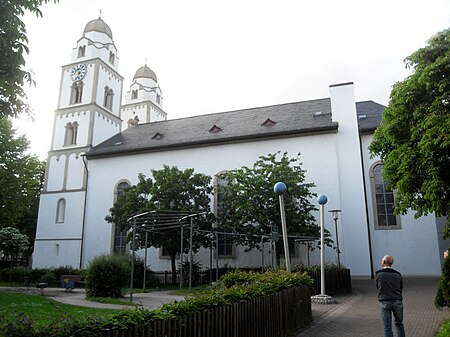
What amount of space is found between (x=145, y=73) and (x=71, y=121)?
63.9 feet

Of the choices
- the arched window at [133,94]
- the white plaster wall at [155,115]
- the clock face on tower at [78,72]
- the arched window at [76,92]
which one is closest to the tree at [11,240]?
the arched window at [76,92]

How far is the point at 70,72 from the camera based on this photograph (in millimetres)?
35969

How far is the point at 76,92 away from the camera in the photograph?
35.4m

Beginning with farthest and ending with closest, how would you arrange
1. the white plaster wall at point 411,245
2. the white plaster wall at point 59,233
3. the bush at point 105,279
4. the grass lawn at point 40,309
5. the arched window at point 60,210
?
the arched window at point 60,210 < the white plaster wall at point 59,233 < the white plaster wall at point 411,245 < the bush at point 105,279 < the grass lawn at point 40,309

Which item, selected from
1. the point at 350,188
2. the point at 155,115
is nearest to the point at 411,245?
the point at 350,188

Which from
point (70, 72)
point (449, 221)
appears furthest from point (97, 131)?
point (449, 221)

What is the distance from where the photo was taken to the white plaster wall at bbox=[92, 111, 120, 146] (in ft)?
109

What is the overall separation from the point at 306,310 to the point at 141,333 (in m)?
6.21

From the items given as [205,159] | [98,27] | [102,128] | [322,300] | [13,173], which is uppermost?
[98,27]

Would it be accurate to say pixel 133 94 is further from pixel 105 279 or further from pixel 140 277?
pixel 105 279

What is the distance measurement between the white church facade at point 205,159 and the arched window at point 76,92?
9cm

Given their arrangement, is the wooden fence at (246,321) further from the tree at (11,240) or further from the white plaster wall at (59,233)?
the tree at (11,240)

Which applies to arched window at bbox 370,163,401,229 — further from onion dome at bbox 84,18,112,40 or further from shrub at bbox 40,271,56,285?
onion dome at bbox 84,18,112,40

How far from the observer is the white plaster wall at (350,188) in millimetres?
22734
